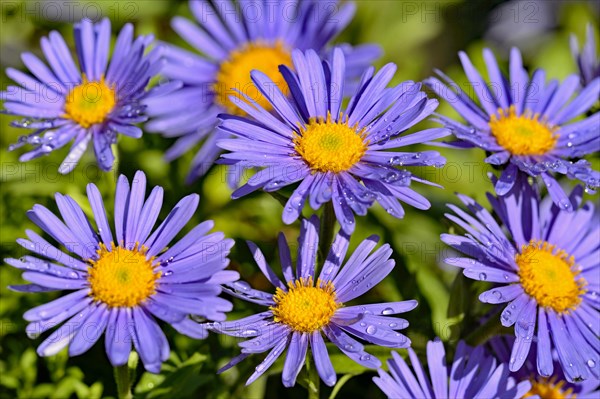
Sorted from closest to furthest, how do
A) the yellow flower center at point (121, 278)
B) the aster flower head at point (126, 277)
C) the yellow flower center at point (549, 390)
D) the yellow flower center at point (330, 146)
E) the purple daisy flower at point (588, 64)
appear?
the aster flower head at point (126, 277)
the yellow flower center at point (121, 278)
the yellow flower center at point (330, 146)
the yellow flower center at point (549, 390)
the purple daisy flower at point (588, 64)

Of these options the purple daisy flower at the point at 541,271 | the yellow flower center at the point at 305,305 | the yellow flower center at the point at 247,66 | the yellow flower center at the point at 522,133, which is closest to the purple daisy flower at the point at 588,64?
the yellow flower center at the point at 522,133

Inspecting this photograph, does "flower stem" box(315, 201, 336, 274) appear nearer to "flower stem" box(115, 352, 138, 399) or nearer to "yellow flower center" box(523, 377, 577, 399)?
"flower stem" box(115, 352, 138, 399)

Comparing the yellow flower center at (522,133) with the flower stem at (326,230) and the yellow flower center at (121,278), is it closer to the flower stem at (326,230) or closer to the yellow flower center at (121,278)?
the flower stem at (326,230)

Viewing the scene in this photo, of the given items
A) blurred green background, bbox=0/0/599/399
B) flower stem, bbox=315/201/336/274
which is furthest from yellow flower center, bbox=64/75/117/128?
flower stem, bbox=315/201/336/274

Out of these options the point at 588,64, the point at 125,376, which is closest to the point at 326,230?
the point at 125,376

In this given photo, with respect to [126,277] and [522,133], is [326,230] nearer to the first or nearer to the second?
[126,277]
